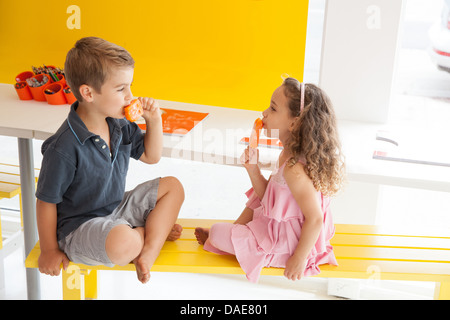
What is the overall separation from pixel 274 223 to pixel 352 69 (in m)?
0.86

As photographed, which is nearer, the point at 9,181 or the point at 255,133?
the point at 255,133

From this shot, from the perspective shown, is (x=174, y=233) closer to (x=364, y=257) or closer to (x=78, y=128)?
(x=78, y=128)

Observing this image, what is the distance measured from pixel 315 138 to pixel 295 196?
7.3 inches

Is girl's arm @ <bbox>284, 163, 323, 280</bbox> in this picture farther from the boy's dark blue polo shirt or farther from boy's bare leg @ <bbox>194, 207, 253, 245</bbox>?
the boy's dark blue polo shirt

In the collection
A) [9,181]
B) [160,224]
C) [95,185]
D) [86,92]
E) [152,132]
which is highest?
[86,92]

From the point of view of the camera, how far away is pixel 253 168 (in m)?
1.83

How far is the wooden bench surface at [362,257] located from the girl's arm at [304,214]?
61mm

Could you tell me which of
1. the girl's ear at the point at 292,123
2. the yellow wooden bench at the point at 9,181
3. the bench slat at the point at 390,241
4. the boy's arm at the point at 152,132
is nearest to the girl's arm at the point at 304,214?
the girl's ear at the point at 292,123

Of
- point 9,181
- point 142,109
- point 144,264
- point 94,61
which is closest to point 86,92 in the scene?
point 94,61

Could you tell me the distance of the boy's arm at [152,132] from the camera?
1.81 metres

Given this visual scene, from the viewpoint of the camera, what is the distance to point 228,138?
2.11 metres

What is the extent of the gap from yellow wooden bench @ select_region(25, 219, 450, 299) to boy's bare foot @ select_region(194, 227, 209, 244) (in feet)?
0.07

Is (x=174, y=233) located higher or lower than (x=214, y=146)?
lower

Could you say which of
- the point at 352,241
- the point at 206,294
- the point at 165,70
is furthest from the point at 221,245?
the point at 165,70
